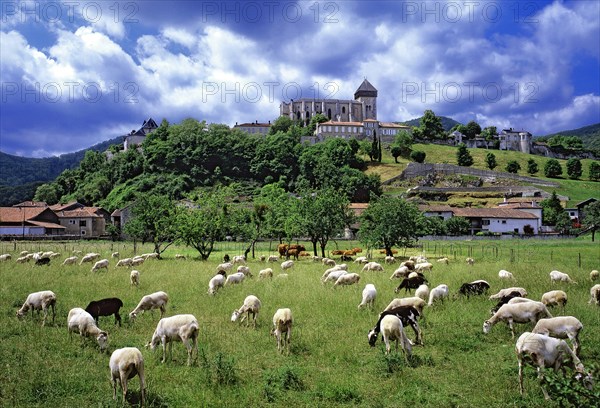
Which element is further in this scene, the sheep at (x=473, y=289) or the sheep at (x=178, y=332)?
the sheep at (x=473, y=289)

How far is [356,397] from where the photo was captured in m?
9.88

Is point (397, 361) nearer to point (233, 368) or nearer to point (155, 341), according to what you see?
point (233, 368)

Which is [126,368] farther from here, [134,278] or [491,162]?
[491,162]

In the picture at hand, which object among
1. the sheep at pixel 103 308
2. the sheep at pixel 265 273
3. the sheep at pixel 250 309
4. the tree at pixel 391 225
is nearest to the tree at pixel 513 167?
the tree at pixel 391 225

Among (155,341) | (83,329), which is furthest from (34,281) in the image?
(155,341)

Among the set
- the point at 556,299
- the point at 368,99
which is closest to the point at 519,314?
the point at 556,299

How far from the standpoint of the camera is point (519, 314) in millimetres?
13820

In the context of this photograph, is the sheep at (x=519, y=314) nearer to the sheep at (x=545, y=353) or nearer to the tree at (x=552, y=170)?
the sheep at (x=545, y=353)

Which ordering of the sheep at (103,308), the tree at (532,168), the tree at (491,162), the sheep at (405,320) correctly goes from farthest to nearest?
the tree at (491,162) < the tree at (532,168) < the sheep at (103,308) < the sheep at (405,320)

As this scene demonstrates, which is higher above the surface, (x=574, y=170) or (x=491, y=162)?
(x=491, y=162)

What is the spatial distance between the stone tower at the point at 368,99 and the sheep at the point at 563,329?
7235 inches

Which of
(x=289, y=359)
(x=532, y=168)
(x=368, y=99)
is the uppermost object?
(x=368, y=99)

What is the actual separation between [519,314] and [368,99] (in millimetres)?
188021

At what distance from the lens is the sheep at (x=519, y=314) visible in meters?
13.6
